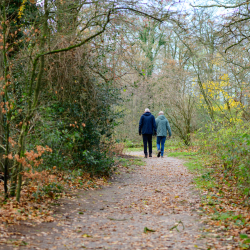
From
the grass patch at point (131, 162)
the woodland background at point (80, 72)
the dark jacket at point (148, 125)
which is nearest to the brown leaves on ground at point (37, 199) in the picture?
the woodland background at point (80, 72)

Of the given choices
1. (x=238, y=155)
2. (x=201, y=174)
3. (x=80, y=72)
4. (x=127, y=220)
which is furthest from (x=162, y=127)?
(x=127, y=220)

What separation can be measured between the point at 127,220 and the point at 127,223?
176 mm

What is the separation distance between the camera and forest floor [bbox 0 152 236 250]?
160 inches

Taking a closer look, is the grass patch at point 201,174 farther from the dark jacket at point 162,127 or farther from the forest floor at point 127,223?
the dark jacket at point 162,127

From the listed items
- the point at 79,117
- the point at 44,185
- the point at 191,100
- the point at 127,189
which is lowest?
the point at 127,189

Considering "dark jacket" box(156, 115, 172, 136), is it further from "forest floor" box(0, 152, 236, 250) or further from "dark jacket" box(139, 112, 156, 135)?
"forest floor" box(0, 152, 236, 250)

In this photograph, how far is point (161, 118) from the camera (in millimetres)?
13789

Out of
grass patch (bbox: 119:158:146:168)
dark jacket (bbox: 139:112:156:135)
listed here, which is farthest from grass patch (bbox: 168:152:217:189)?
dark jacket (bbox: 139:112:156:135)

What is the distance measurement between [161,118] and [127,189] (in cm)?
654

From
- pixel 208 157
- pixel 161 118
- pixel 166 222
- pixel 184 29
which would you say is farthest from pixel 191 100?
pixel 166 222

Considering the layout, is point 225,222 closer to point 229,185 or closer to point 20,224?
point 229,185

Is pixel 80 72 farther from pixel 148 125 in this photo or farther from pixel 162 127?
pixel 162 127

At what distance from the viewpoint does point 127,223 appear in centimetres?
517

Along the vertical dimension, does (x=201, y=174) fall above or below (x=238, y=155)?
below
